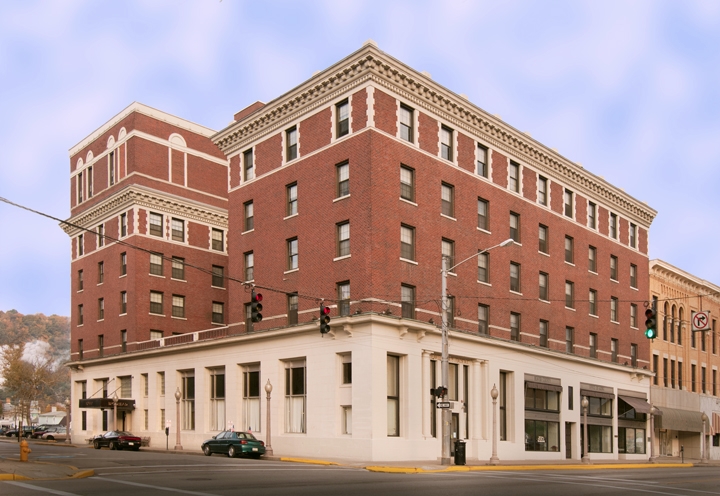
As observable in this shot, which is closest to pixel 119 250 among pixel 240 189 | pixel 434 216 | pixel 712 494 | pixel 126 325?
pixel 126 325

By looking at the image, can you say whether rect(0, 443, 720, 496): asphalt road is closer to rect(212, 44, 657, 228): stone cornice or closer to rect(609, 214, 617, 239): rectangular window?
rect(212, 44, 657, 228): stone cornice

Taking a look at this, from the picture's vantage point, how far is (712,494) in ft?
76.1

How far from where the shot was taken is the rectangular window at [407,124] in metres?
42.0

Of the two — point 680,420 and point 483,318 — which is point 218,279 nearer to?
point 483,318

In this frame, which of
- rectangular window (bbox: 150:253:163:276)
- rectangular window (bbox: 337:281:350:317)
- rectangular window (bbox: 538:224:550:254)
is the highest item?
rectangular window (bbox: 538:224:550:254)

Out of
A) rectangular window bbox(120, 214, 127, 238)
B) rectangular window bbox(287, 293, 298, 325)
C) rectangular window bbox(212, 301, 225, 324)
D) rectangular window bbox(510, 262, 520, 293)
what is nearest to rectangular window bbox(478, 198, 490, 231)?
rectangular window bbox(510, 262, 520, 293)

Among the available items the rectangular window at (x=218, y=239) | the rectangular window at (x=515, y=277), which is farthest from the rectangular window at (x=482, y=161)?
the rectangular window at (x=218, y=239)

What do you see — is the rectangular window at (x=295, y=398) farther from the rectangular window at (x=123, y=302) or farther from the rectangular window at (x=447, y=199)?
the rectangular window at (x=123, y=302)

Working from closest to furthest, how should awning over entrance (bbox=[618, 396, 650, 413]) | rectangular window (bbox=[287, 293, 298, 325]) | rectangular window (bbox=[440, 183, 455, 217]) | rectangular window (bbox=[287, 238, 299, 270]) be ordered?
rectangular window (bbox=[287, 293, 298, 325])
rectangular window (bbox=[440, 183, 455, 217])
rectangular window (bbox=[287, 238, 299, 270])
awning over entrance (bbox=[618, 396, 650, 413])

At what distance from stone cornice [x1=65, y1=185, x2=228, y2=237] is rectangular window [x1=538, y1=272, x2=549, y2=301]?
88.8 ft

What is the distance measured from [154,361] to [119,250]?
33.6ft

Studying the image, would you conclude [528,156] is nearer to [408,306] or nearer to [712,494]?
[408,306]

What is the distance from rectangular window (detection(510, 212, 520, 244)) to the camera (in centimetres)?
4991

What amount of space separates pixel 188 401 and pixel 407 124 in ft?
77.7
